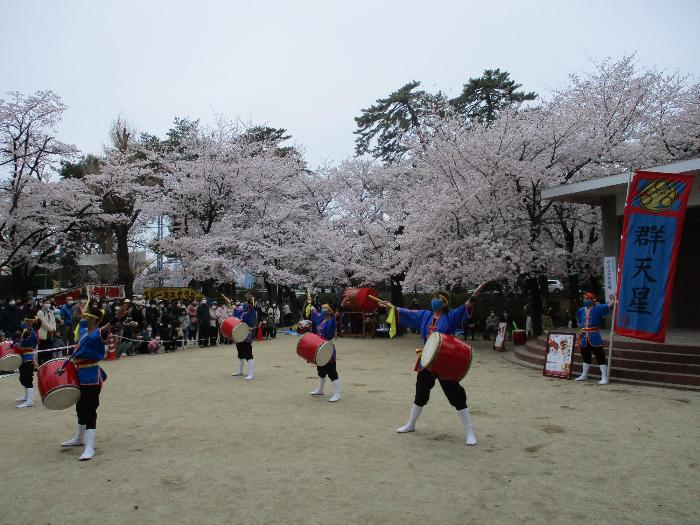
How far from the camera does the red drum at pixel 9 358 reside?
839cm

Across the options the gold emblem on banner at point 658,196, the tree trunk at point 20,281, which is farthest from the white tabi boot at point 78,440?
the tree trunk at point 20,281

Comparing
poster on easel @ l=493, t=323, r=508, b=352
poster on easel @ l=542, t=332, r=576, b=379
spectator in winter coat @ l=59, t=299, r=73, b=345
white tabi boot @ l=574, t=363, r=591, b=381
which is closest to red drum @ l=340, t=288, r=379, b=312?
poster on easel @ l=493, t=323, r=508, b=352

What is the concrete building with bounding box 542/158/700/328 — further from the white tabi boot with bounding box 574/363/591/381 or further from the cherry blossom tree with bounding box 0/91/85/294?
the cherry blossom tree with bounding box 0/91/85/294

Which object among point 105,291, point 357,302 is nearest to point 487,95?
point 357,302

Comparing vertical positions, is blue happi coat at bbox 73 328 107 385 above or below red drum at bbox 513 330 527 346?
above

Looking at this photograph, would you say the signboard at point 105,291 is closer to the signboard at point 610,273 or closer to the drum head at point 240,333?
the drum head at point 240,333

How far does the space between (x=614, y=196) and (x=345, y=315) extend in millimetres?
11959

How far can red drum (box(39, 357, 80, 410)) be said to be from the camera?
5750 mm

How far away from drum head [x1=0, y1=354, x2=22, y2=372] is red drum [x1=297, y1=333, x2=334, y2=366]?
464 cm

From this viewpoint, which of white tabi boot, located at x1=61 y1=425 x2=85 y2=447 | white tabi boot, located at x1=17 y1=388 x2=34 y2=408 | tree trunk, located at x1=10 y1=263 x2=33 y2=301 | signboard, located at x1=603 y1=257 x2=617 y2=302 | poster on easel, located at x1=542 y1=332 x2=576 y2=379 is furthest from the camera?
tree trunk, located at x1=10 y1=263 x2=33 y2=301

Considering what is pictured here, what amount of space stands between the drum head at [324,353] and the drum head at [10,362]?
4.91 m

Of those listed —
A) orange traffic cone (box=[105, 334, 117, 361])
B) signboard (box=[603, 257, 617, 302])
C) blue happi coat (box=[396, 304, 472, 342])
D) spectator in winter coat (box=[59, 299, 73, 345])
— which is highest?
signboard (box=[603, 257, 617, 302])

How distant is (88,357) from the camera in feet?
19.5

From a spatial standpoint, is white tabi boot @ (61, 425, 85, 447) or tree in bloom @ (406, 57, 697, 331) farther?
tree in bloom @ (406, 57, 697, 331)
